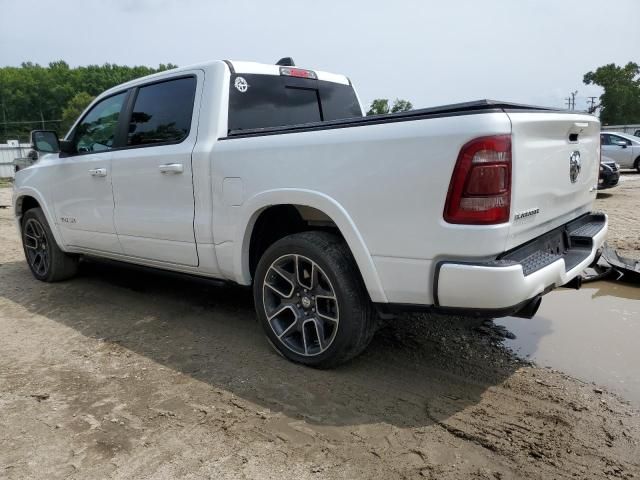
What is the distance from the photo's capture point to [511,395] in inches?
121

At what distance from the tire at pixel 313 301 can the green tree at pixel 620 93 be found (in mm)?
59179

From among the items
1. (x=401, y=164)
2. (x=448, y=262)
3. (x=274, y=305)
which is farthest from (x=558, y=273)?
(x=274, y=305)

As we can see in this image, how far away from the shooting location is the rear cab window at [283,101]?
3.83m

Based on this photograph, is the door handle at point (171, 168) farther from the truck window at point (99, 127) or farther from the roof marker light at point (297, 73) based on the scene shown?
the roof marker light at point (297, 73)

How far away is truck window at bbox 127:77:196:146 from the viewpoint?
391cm

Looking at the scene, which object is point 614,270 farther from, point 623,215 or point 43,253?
point 43,253

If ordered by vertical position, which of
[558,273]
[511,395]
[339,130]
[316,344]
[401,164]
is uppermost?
[339,130]

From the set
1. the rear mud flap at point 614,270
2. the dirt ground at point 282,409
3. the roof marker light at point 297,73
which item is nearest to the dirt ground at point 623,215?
the rear mud flap at point 614,270

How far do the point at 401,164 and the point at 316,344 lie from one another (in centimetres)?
133

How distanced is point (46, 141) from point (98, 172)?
1072mm

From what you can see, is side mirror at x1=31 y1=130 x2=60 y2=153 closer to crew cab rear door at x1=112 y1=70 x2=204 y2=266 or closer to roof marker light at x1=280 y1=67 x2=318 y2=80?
crew cab rear door at x1=112 y1=70 x2=204 y2=266

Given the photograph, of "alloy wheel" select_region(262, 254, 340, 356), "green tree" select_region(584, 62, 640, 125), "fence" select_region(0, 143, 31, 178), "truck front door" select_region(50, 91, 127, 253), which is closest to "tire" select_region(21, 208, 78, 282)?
"truck front door" select_region(50, 91, 127, 253)

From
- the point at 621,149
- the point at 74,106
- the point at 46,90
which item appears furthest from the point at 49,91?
the point at 621,149

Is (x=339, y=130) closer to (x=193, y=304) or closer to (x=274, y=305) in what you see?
(x=274, y=305)
